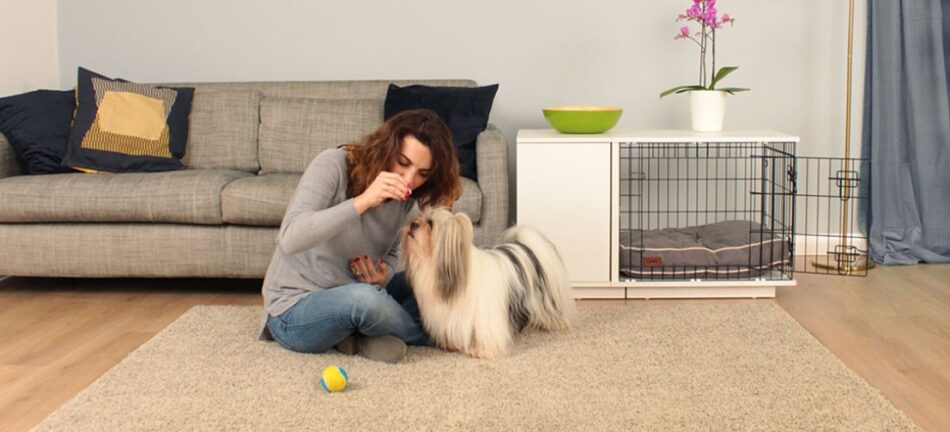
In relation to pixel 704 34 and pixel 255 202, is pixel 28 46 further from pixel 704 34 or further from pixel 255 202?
pixel 704 34

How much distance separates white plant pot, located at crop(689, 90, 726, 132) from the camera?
3.86 m

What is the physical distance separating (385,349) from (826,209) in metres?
2.51

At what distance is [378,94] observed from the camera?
4.26 metres

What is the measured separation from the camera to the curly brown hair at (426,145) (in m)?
2.55

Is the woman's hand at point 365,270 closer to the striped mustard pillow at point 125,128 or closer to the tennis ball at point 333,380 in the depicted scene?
the tennis ball at point 333,380

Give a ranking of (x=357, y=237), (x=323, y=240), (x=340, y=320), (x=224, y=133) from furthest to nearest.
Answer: (x=224, y=133) < (x=357, y=237) < (x=340, y=320) < (x=323, y=240)

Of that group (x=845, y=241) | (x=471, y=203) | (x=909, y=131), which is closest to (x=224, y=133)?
(x=471, y=203)

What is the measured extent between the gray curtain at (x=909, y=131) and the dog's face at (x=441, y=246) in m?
2.32

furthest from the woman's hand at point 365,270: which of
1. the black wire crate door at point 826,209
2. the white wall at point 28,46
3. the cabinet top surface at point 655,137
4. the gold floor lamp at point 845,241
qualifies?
the white wall at point 28,46

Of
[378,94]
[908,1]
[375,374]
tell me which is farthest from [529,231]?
[908,1]

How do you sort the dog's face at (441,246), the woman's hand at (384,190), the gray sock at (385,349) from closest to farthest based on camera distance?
the woman's hand at (384,190), the dog's face at (441,246), the gray sock at (385,349)

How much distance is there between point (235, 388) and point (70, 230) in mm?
1441

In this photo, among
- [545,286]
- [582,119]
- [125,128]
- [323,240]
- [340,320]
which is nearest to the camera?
[323,240]

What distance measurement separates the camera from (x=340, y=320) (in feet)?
8.86
